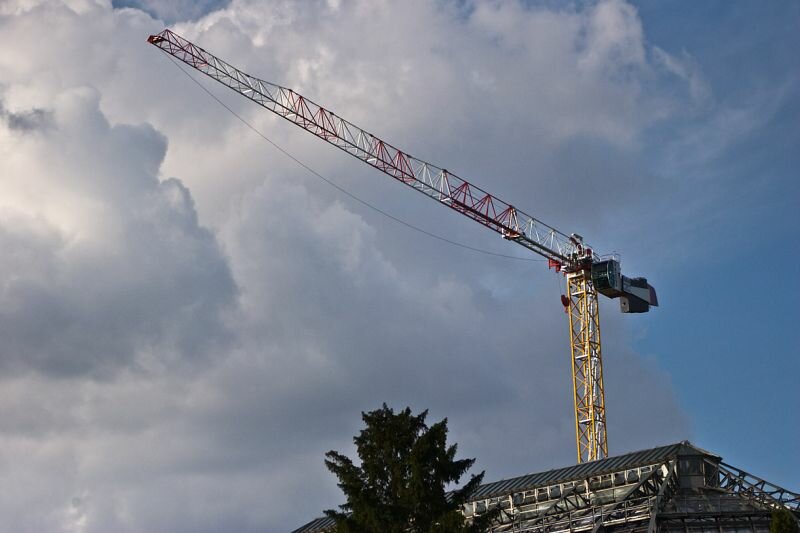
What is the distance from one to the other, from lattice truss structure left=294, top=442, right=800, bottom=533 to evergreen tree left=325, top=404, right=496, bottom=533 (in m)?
20.9

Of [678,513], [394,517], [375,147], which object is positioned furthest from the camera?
[375,147]

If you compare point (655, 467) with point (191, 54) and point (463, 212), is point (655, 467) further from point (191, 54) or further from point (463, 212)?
point (191, 54)

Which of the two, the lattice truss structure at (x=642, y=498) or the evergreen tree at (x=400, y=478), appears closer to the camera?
the evergreen tree at (x=400, y=478)

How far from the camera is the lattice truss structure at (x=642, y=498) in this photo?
102m

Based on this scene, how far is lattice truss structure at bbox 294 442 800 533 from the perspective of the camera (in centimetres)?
10231

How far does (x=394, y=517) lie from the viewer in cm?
7781

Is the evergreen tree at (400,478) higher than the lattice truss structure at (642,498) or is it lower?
lower

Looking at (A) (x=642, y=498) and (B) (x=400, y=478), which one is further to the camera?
(A) (x=642, y=498)

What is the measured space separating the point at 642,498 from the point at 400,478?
Result: 3327 cm

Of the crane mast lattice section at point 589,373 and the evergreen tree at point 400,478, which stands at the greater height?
the crane mast lattice section at point 589,373

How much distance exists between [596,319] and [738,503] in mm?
94194

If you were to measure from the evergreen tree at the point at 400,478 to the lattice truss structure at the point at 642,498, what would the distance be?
20.9 metres

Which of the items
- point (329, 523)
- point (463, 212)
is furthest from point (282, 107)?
point (329, 523)

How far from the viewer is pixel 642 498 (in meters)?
104
